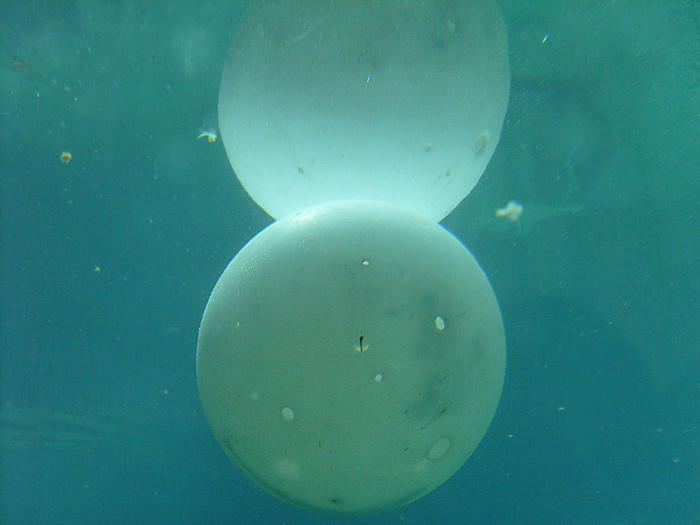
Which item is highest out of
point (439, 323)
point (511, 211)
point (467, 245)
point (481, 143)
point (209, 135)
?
point (209, 135)

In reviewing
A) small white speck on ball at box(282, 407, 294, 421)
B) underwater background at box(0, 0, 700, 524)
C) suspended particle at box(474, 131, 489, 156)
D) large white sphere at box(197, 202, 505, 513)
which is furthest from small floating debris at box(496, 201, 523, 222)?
small white speck on ball at box(282, 407, 294, 421)

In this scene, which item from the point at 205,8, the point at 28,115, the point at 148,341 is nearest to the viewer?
the point at 205,8

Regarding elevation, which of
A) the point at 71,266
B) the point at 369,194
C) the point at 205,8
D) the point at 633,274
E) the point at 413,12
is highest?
the point at 205,8

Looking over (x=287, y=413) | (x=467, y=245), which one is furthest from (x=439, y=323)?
(x=467, y=245)

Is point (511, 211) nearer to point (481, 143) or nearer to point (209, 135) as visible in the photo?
point (481, 143)

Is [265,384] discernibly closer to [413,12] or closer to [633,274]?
[413,12]

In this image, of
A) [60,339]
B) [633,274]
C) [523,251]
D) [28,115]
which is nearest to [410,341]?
[523,251]
